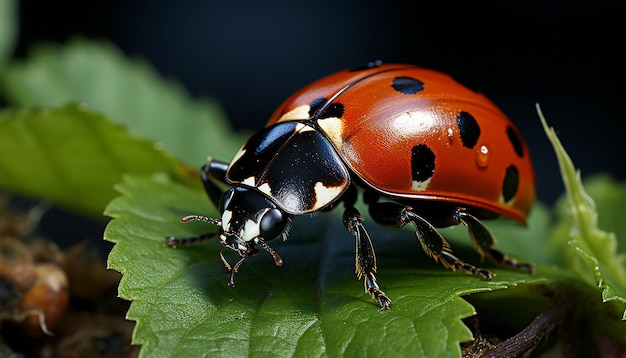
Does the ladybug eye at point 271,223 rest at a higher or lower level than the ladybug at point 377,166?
lower

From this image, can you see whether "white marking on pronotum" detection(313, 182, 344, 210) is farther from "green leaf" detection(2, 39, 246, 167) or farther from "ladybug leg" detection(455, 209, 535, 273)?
"green leaf" detection(2, 39, 246, 167)

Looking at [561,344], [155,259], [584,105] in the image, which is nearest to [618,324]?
[561,344]

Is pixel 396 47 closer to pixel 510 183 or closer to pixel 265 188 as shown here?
pixel 510 183

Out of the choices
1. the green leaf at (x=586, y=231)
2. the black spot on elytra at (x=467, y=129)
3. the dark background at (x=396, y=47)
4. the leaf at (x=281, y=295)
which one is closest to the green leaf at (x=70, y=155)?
the leaf at (x=281, y=295)

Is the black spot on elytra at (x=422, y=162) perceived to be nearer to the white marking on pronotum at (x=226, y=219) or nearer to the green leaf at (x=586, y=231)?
the green leaf at (x=586, y=231)

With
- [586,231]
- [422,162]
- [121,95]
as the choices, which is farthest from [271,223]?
[121,95]
